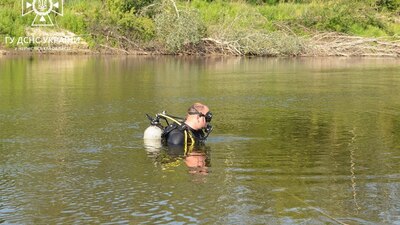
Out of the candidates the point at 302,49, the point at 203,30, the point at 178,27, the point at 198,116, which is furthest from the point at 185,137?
the point at 302,49

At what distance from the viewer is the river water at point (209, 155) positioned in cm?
898

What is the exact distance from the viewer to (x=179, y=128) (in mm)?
13172

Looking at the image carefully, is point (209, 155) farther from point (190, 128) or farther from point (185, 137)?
point (190, 128)

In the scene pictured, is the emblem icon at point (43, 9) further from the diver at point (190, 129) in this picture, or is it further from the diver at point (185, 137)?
the diver at point (190, 129)

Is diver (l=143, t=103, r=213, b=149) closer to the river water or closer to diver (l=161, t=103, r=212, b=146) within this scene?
diver (l=161, t=103, r=212, b=146)

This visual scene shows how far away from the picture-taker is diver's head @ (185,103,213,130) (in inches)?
509

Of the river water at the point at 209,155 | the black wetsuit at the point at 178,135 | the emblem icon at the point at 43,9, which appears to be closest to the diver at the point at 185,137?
the black wetsuit at the point at 178,135

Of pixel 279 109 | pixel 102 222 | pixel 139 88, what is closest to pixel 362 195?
pixel 102 222

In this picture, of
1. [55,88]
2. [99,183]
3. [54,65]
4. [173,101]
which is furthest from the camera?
[54,65]

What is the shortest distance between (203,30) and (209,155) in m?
29.8

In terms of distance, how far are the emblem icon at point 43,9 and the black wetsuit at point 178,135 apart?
32.5 m

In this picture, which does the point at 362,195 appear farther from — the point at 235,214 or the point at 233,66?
the point at 233,66

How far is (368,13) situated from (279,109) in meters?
32.0

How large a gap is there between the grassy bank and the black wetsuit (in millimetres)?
27954
